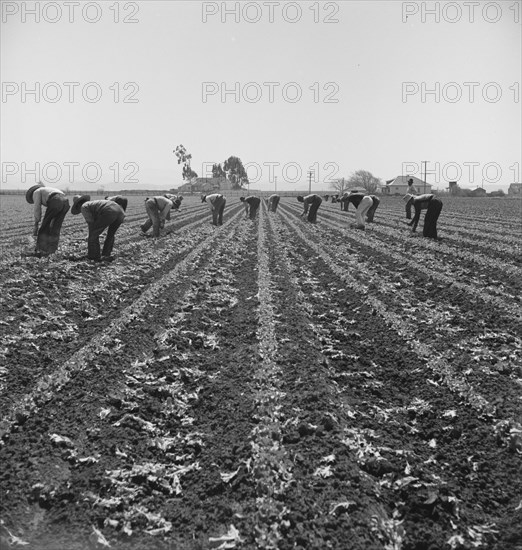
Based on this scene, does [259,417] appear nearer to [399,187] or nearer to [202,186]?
[399,187]

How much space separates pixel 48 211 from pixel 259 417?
8590 millimetres

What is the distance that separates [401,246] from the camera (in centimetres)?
1333

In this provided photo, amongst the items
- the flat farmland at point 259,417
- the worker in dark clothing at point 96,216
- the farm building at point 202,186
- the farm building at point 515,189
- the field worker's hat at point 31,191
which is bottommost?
the flat farmland at point 259,417

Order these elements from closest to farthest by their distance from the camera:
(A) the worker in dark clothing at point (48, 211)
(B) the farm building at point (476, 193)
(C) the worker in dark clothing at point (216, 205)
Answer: (A) the worker in dark clothing at point (48, 211) → (C) the worker in dark clothing at point (216, 205) → (B) the farm building at point (476, 193)

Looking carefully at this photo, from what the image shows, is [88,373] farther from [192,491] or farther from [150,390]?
[192,491]

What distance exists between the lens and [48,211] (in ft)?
33.3

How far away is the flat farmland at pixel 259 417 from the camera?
8.35 feet

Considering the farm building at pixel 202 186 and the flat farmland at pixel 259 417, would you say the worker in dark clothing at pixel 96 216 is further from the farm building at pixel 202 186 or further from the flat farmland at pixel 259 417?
the farm building at pixel 202 186

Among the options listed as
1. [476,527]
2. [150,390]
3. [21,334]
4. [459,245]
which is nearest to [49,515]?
[150,390]

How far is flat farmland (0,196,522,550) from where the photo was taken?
8.35 ft

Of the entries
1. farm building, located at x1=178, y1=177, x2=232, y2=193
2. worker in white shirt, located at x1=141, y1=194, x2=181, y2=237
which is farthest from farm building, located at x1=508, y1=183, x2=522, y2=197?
worker in white shirt, located at x1=141, y1=194, x2=181, y2=237

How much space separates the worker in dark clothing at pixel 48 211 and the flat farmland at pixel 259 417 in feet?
8.54

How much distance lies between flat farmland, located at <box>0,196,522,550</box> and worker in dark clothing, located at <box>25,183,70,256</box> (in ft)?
8.54

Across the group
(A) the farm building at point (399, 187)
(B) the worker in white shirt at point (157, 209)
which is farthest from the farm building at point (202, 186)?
(B) the worker in white shirt at point (157, 209)
